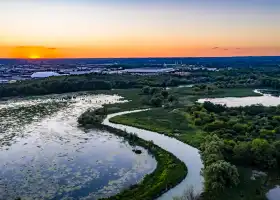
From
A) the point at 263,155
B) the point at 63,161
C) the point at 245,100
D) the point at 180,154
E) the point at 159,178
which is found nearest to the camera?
the point at 159,178

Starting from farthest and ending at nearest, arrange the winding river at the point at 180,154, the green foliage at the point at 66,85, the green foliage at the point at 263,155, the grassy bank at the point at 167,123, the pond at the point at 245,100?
the green foliage at the point at 66,85
the pond at the point at 245,100
the grassy bank at the point at 167,123
the green foliage at the point at 263,155
the winding river at the point at 180,154

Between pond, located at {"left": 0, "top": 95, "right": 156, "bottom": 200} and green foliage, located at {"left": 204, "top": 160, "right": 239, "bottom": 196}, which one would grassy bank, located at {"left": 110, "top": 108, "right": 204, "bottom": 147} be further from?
green foliage, located at {"left": 204, "top": 160, "right": 239, "bottom": 196}

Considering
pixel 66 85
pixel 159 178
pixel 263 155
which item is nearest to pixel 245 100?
pixel 263 155

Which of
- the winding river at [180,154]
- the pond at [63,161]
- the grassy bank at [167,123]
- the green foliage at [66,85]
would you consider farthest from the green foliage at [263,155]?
the green foliage at [66,85]

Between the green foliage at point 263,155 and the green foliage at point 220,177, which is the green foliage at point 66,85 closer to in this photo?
the green foliage at point 263,155

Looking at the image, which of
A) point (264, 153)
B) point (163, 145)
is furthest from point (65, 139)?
point (264, 153)

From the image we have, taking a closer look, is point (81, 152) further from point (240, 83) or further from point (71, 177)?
point (240, 83)

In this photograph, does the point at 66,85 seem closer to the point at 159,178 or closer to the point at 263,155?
the point at 159,178
